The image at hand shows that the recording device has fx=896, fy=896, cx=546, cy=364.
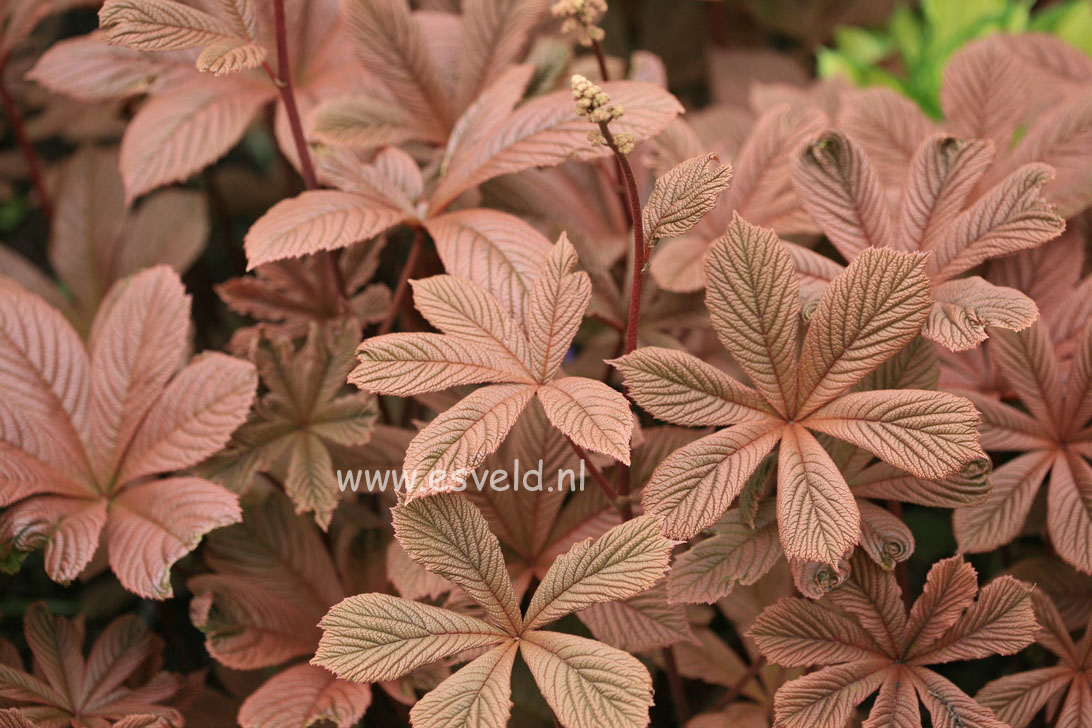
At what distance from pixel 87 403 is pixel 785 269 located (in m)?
0.83

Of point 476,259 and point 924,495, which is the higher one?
point 476,259

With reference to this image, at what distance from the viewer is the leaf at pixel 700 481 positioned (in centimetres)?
80

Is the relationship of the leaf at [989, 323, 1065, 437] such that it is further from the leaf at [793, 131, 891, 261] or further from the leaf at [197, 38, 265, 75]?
the leaf at [197, 38, 265, 75]

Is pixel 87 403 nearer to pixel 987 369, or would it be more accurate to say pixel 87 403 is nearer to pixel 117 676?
pixel 117 676

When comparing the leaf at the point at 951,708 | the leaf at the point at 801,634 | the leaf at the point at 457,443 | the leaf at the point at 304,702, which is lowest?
the leaf at the point at 304,702

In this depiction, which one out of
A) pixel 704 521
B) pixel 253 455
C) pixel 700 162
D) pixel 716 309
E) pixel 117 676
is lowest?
pixel 117 676

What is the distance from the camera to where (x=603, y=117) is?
722 mm

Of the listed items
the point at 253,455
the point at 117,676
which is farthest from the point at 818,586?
the point at 117,676

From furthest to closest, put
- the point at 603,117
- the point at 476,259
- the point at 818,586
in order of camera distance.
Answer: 1. the point at 476,259
2. the point at 818,586
3. the point at 603,117

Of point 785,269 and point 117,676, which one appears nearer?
point 785,269

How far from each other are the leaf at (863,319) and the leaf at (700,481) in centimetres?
9

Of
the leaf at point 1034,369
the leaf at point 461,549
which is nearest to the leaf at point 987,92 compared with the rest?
the leaf at point 1034,369

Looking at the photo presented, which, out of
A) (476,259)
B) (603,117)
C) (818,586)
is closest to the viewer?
(603,117)

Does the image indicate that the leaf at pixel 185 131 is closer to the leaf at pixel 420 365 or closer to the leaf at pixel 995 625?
the leaf at pixel 420 365
